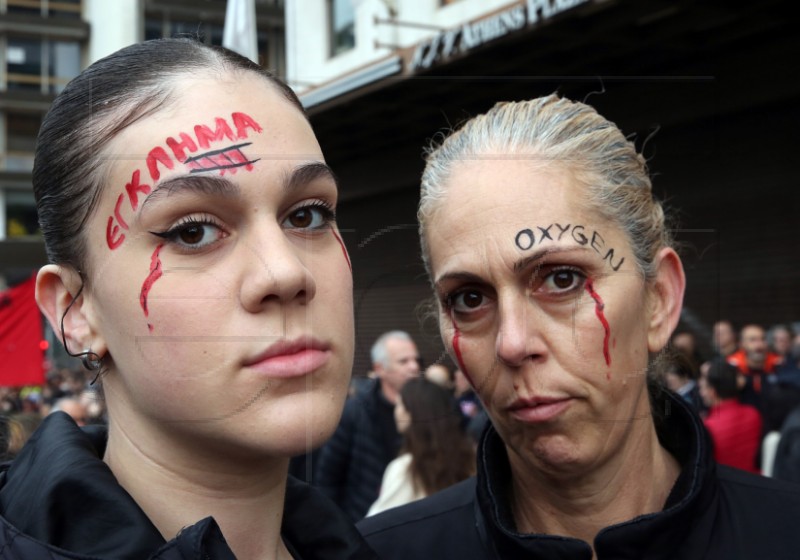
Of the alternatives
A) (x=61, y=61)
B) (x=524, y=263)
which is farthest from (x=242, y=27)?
(x=61, y=61)

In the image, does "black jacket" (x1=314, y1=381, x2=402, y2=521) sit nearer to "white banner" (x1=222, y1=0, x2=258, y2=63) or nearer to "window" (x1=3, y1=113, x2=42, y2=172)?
"white banner" (x1=222, y1=0, x2=258, y2=63)

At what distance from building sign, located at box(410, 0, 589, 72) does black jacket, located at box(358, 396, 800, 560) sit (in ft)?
6.83

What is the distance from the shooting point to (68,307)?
5.10 ft

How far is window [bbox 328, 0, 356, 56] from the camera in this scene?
11.9ft

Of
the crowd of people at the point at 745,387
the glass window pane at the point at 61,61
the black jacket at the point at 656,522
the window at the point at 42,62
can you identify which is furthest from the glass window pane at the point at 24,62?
the black jacket at the point at 656,522

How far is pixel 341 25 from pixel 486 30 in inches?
69.3

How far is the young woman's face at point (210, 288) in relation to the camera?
4.65 feet

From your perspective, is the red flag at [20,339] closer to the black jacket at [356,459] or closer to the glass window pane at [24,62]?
the black jacket at [356,459]

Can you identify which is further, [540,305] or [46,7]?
[46,7]

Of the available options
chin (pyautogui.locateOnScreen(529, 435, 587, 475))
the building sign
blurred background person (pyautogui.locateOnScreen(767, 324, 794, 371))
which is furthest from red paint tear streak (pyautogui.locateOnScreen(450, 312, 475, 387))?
blurred background person (pyautogui.locateOnScreen(767, 324, 794, 371))

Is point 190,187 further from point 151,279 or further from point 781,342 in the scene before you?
point 781,342

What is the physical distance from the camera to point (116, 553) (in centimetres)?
137

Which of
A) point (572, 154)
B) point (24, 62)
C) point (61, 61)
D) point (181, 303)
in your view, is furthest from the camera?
point (24, 62)

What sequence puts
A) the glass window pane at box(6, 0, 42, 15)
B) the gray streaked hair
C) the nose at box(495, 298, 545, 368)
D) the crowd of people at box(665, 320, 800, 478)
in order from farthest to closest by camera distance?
the glass window pane at box(6, 0, 42, 15)
the crowd of people at box(665, 320, 800, 478)
the gray streaked hair
the nose at box(495, 298, 545, 368)
